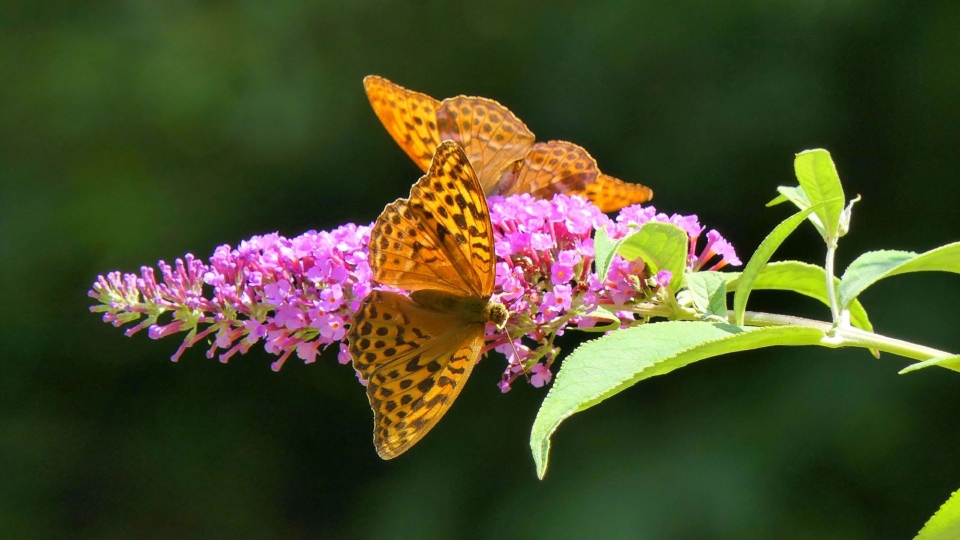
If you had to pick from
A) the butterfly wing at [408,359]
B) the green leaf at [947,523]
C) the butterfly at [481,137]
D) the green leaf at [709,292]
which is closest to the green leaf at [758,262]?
the green leaf at [709,292]

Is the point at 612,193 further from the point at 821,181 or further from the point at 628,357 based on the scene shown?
the point at 628,357

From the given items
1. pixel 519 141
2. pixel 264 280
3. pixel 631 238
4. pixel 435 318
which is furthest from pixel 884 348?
pixel 519 141

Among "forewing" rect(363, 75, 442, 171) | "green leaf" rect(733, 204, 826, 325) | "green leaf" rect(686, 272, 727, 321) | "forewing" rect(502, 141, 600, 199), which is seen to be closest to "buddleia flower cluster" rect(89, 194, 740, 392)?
"green leaf" rect(686, 272, 727, 321)

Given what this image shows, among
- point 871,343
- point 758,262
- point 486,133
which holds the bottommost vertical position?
point 871,343

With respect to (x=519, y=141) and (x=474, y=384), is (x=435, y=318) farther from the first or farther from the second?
(x=474, y=384)

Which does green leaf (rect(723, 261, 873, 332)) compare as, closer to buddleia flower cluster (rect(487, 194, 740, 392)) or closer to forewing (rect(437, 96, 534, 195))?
buddleia flower cluster (rect(487, 194, 740, 392))

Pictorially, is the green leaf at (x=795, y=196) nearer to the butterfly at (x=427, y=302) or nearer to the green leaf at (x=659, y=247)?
the green leaf at (x=659, y=247)

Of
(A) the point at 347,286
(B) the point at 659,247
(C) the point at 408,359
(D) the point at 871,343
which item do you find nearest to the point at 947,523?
(D) the point at 871,343
